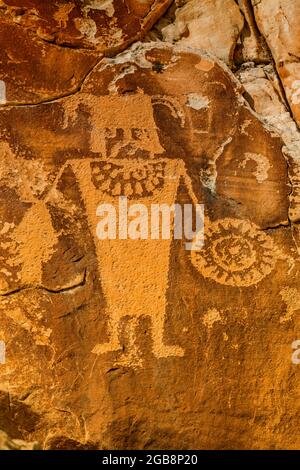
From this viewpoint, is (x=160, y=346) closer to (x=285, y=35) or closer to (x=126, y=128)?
(x=126, y=128)

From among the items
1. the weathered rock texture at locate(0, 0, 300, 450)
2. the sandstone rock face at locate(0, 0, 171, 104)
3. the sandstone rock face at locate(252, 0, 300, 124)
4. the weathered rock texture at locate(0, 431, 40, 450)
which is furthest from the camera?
the sandstone rock face at locate(252, 0, 300, 124)

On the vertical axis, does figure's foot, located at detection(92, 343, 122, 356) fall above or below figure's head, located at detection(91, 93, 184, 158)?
below

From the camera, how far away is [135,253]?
7.19ft

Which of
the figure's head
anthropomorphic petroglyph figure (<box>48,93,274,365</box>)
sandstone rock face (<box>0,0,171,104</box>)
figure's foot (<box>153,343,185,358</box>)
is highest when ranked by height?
sandstone rock face (<box>0,0,171,104</box>)

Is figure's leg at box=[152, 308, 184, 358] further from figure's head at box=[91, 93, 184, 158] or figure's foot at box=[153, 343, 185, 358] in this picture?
figure's head at box=[91, 93, 184, 158]

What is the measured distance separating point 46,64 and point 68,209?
56 centimetres

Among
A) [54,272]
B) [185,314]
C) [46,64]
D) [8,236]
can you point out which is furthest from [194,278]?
[46,64]

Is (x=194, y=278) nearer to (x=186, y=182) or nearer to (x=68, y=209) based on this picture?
(x=186, y=182)

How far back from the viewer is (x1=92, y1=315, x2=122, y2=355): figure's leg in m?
2.15

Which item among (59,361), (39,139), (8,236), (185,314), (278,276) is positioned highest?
(39,139)

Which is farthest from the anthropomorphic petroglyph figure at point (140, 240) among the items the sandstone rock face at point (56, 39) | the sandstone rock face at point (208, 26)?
the sandstone rock face at point (208, 26)

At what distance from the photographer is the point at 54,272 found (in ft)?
7.09

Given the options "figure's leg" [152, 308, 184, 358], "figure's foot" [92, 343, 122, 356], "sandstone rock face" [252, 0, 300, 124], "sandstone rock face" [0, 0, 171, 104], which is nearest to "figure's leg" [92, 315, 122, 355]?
"figure's foot" [92, 343, 122, 356]

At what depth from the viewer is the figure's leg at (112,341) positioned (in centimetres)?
215
